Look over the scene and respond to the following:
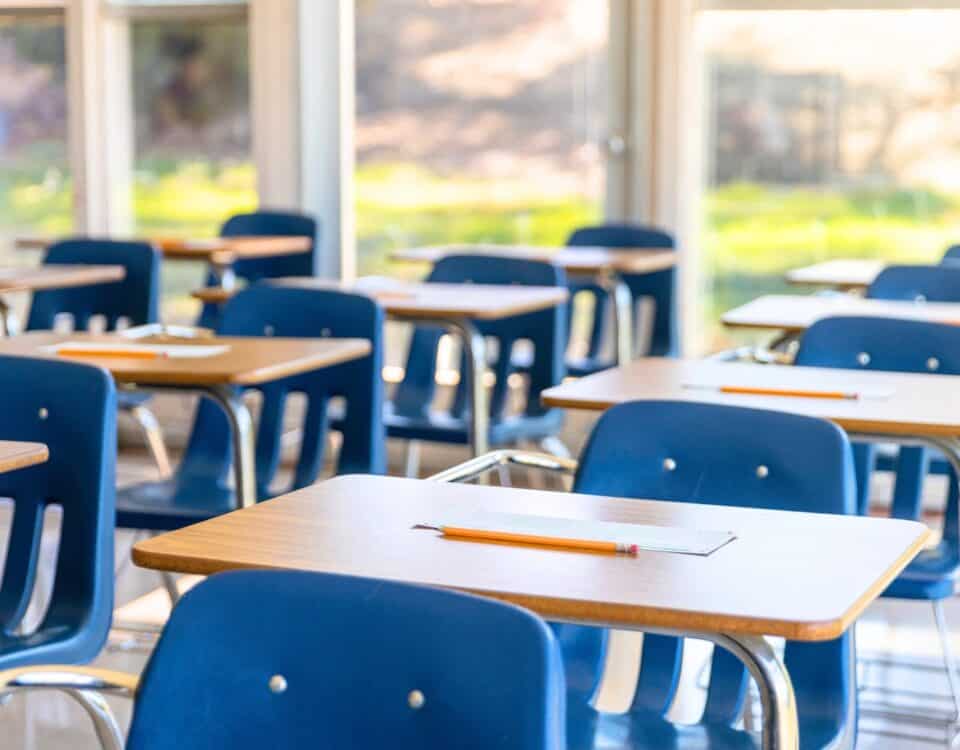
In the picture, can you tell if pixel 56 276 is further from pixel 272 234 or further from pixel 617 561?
pixel 617 561

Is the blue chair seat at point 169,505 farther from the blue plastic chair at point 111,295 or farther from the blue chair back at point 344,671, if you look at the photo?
the blue chair back at point 344,671

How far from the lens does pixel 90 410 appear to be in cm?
277

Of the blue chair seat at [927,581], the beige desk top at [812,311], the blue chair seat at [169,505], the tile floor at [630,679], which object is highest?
the beige desk top at [812,311]

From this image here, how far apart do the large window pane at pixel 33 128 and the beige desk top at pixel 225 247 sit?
0.95 m

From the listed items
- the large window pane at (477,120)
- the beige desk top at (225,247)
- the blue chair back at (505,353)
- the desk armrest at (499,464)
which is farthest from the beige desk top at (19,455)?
the large window pane at (477,120)

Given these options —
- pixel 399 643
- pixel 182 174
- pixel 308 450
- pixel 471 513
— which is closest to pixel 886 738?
pixel 308 450

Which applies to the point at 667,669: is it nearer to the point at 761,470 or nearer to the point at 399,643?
the point at 761,470

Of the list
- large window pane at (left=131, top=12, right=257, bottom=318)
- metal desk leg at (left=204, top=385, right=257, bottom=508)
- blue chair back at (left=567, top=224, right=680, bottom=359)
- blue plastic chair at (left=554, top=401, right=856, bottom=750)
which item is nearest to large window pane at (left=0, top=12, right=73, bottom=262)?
large window pane at (left=131, top=12, right=257, bottom=318)

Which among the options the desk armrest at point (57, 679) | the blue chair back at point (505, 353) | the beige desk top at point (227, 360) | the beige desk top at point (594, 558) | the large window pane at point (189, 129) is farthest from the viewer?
the large window pane at point (189, 129)

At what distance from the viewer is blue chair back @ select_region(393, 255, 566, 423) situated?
5023mm

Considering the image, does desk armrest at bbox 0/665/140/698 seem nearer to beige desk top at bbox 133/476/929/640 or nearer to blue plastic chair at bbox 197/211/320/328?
beige desk top at bbox 133/476/929/640

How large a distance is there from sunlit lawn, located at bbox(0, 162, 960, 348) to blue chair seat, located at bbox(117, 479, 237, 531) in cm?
299

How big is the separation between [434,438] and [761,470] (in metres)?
2.47

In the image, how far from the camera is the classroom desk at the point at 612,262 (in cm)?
554
